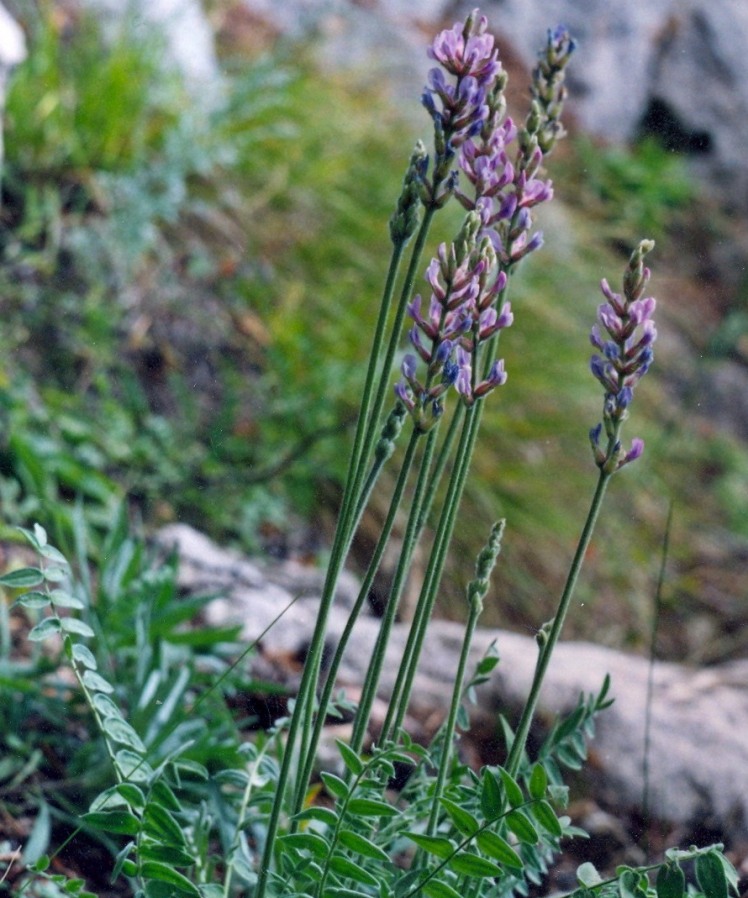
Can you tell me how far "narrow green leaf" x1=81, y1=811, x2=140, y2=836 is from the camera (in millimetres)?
973

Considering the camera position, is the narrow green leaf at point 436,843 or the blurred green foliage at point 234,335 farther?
the blurred green foliage at point 234,335

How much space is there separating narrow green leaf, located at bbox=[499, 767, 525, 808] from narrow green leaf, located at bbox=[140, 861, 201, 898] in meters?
0.29

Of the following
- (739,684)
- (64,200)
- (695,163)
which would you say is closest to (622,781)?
(739,684)

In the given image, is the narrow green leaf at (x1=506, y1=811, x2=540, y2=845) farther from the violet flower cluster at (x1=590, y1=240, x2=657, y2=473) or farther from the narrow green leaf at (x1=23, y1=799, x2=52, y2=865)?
the narrow green leaf at (x1=23, y1=799, x2=52, y2=865)

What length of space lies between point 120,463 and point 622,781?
1.42 m

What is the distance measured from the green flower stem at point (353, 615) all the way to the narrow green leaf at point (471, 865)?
0.53ft

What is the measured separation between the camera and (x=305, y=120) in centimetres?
388

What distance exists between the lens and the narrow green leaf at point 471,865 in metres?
0.87

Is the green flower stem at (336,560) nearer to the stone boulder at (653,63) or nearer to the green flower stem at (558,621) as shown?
the green flower stem at (558,621)

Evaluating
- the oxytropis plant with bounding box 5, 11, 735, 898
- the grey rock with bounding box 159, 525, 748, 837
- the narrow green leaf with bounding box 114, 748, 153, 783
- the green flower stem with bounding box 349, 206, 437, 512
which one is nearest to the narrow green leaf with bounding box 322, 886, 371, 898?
the oxytropis plant with bounding box 5, 11, 735, 898

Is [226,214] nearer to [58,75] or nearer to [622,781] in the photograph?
[58,75]

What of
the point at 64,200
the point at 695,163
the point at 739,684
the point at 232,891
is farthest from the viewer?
the point at 695,163

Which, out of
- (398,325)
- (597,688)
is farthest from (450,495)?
(597,688)

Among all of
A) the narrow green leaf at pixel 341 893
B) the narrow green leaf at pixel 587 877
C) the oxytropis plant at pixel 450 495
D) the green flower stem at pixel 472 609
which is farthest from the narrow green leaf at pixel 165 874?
the narrow green leaf at pixel 587 877
